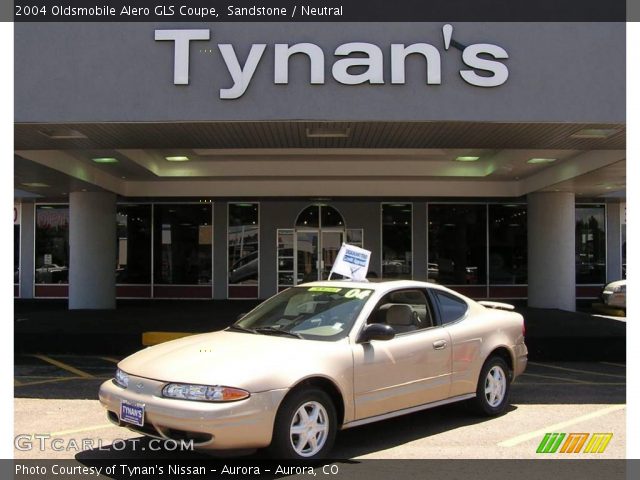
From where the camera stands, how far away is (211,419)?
4402 mm

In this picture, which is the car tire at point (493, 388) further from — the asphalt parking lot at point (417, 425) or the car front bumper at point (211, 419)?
the car front bumper at point (211, 419)

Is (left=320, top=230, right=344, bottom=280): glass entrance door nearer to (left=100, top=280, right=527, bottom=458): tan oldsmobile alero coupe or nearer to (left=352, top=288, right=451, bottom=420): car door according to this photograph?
(left=100, top=280, right=527, bottom=458): tan oldsmobile alero coupe

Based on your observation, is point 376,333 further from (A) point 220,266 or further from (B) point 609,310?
(A) point 220,266

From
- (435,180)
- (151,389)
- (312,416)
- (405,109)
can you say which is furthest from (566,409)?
(435,180)

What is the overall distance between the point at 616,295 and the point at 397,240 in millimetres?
6714

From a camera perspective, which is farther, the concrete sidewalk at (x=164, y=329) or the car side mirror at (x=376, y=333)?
the concrete sidewalk at (x=164, y=329)

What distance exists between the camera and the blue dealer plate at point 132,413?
4.68 meters

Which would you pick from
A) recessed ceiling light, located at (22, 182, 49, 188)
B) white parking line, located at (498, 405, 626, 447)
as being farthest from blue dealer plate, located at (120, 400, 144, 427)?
recessed ceiling light, located at (22, 182, 49, 188)

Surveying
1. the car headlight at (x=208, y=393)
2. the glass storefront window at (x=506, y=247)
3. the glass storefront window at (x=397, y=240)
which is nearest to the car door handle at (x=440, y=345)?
the car headlight at (x=208, y=393)

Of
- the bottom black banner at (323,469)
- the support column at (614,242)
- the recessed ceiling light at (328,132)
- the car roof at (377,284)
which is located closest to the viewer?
the bottom black banner at (323,469)

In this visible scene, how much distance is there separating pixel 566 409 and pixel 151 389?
16.8 feet

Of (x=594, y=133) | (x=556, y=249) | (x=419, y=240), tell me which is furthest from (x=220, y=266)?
(x=594, y=133)

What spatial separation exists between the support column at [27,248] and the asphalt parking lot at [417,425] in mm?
12112

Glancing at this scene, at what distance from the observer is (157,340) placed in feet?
35.3
